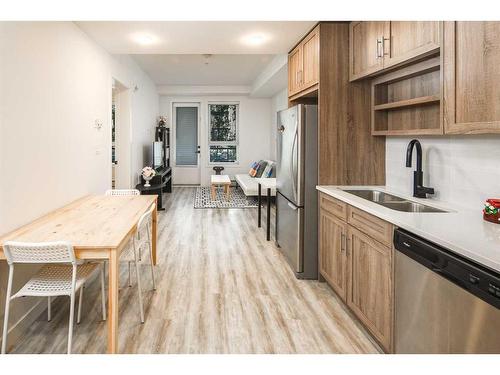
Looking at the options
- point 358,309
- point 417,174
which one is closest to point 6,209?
point 358,309

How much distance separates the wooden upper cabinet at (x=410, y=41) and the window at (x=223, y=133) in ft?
27.7

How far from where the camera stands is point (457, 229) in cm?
172

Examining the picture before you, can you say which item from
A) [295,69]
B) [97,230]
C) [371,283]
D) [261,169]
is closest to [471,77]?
[371,283]

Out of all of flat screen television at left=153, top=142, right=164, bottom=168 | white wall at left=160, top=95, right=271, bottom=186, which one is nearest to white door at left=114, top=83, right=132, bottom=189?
flat screen television at left=153, top=142, right=164, bottom=168

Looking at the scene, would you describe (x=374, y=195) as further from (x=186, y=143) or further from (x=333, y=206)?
(x=186, y=143)

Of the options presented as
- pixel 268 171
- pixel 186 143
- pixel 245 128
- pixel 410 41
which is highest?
pixel 245 128

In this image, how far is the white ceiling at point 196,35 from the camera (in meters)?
3.43

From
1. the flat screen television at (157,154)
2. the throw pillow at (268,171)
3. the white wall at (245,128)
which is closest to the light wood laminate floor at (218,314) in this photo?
the flat screen television at (157,154)

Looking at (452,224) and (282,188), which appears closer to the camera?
(452,224)

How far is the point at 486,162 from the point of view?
2141mm

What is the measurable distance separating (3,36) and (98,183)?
227 centimetres

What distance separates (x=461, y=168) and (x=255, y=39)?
2.46 m
